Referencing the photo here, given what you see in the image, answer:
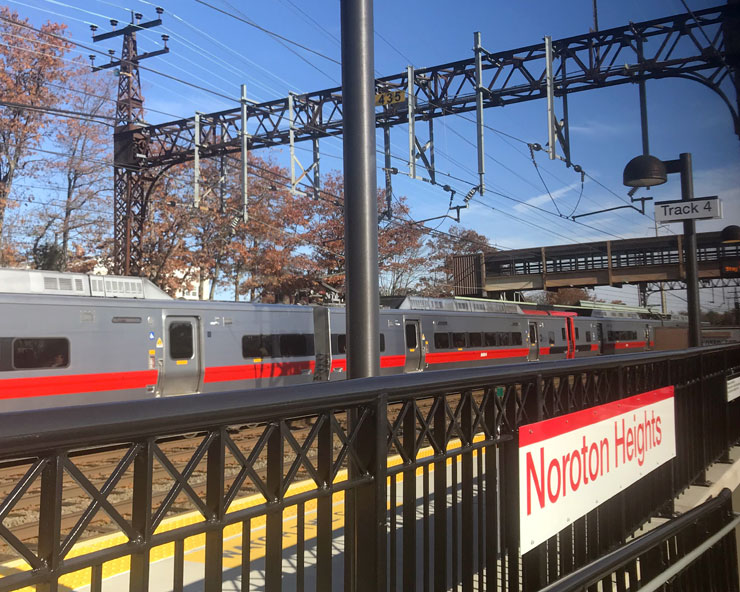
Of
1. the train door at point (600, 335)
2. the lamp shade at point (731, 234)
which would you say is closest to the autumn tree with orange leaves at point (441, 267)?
the train door at point (600, 335)

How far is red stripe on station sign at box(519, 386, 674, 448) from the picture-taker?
3.60m

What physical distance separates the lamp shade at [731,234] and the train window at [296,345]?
423 inches

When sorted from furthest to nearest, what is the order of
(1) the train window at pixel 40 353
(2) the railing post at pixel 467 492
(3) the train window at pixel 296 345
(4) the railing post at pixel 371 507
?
(3) the train window at pixel 296 345, (1) the train window at pixel 40 353, (2) the railing post at pixel 467 492, (4) the railing post at pixel 371 507

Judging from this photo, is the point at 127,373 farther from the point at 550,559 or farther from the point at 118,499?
the point at 550,559

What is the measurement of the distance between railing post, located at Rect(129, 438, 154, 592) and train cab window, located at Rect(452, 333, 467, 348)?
2324cm

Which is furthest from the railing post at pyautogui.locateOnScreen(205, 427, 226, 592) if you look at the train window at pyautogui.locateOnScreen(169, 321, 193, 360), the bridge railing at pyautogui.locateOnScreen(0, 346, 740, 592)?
the train window at pyautogui.locateOnScreen(169, 321, 193, 360)

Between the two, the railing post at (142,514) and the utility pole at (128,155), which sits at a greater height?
the utility pole at (128,155)

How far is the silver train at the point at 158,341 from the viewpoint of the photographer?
41.8 ft

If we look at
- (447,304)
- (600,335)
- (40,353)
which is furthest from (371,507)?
(600,335)

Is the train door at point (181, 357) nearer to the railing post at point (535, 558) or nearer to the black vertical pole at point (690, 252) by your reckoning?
the black vertical pole at point (690, 252)

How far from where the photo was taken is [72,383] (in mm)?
13281

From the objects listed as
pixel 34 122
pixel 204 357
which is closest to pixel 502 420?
pixel 204 357

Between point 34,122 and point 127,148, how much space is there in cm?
488

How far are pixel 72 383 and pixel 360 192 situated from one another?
1063 centimetres
